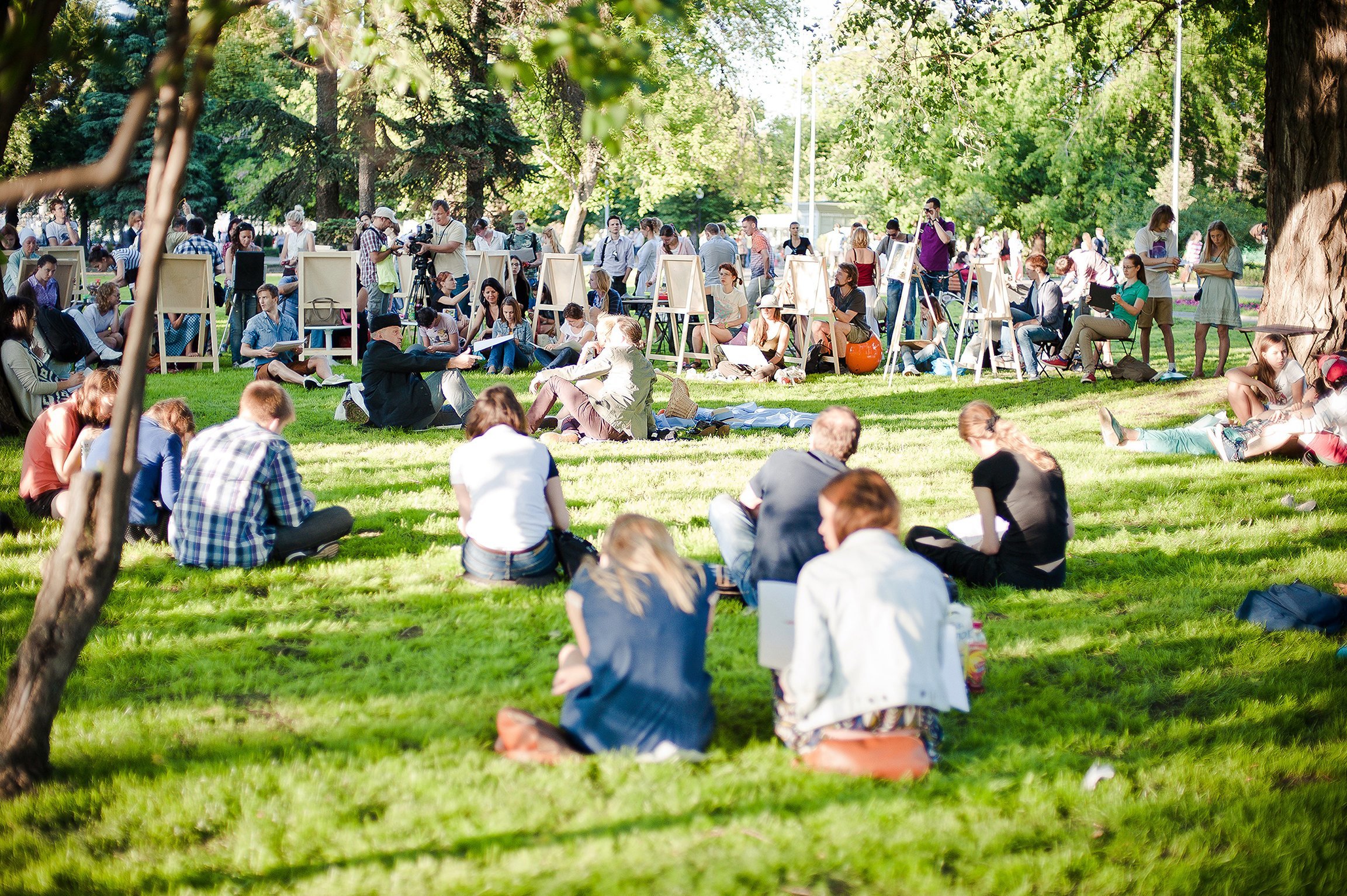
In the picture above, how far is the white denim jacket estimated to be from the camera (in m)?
3.92

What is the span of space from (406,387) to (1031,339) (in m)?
8.70

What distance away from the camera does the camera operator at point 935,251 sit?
1769 cm

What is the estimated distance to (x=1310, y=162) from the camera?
10969 mm

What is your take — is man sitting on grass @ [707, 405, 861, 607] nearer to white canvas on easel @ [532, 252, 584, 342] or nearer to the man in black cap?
the man in black cap

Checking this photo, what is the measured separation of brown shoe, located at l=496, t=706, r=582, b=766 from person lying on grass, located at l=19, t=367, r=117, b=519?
4.26 metres

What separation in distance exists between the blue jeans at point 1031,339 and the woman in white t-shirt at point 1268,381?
4740 mm

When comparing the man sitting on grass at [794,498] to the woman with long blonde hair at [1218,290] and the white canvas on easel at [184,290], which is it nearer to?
the woman with long blonde hair at [1218,290]

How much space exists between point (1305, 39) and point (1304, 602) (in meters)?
7.31

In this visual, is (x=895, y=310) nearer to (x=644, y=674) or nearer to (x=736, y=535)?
(x=736, y=535)

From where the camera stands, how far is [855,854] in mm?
3568

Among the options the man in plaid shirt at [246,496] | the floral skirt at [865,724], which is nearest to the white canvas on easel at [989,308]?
the man in plaid shirt at [246,496]

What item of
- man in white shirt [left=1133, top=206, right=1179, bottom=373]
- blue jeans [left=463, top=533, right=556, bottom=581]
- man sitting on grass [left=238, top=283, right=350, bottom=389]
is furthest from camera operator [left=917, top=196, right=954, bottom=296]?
blue jeans [left=463, top=533, right=556, bottom=581]

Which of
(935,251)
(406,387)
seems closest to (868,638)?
(406,387)

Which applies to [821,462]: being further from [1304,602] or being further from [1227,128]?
[1227,128]
